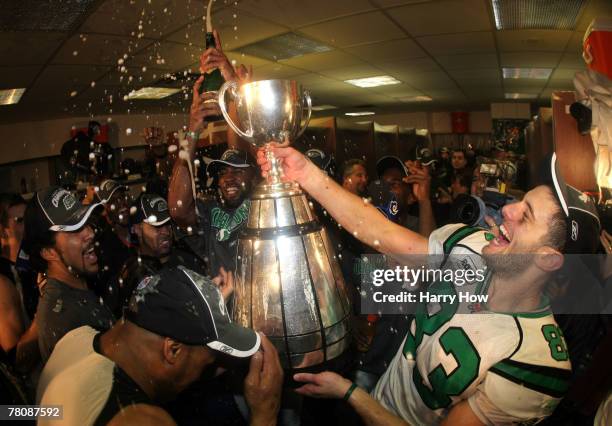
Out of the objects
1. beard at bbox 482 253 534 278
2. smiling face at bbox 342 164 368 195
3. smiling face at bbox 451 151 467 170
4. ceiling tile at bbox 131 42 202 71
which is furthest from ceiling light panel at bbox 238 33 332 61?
beard at bbox 482 253 534 278

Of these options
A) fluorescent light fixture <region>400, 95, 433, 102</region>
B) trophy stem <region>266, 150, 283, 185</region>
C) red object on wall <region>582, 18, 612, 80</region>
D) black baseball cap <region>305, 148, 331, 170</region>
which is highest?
fluorescent light fixture <region>400, 95, 433, 102</region>

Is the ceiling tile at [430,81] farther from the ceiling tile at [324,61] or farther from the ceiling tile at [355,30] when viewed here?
the ceiling tile at [355,30]

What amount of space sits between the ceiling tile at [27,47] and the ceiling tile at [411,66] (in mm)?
4838

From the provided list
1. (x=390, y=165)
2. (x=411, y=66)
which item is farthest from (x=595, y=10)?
(x=411, y=66)

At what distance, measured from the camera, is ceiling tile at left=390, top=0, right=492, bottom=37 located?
403 cm

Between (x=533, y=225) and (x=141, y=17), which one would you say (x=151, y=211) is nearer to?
(x=141, y=17)

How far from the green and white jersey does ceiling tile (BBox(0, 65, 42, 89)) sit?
212 inches

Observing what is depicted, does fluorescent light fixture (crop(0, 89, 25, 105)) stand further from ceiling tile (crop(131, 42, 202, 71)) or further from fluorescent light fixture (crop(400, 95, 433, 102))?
fluorescent light fixture (crop(400, 95, 433, 102))

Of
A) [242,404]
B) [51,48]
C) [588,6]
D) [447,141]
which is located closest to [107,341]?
[242,404]

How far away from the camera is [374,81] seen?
803 centimetres

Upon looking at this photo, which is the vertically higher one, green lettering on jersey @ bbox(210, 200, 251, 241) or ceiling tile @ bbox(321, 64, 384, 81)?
ceiling tile @ bbox(321, 64, 384, 81)

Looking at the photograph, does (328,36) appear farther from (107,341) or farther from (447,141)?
(447,141)

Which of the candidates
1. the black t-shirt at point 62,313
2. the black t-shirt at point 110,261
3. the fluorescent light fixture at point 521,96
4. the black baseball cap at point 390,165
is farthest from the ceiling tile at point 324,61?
the fluorescent light fixture at point 521,96

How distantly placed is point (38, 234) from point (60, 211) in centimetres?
16
